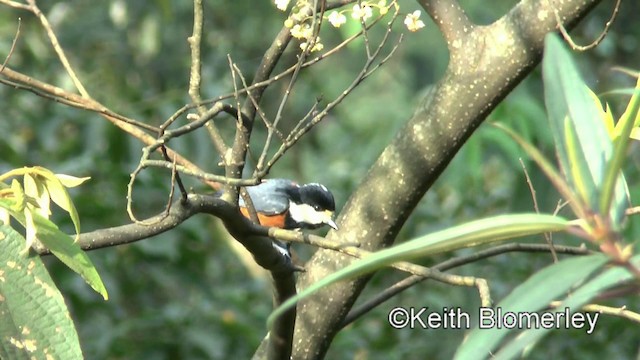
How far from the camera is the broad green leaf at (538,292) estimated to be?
78 cm

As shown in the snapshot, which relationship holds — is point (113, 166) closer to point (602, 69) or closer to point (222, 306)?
point (222, 306)

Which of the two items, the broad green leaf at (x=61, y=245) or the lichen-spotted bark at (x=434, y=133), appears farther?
the lichen-spotted bark at (x=434, y=133)

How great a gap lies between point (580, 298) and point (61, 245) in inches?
25.6

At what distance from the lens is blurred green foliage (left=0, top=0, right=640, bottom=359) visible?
3262 mm

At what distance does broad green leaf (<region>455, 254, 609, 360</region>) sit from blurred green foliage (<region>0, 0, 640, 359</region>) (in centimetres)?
195

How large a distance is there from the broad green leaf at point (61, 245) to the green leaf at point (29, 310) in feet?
0.08

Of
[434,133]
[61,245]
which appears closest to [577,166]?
[61,245]

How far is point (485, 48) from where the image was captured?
1.81 m

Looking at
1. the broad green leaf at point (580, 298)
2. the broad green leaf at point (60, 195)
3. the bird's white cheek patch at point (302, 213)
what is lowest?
the broad green leaf at point (580, 298)

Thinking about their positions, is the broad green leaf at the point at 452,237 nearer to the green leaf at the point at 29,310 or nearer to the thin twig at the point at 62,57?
the green leaf at the point at 29,310

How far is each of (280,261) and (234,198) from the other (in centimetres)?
13

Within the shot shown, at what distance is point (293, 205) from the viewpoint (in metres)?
3.40

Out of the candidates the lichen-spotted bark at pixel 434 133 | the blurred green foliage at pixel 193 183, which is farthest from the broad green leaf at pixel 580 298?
the blurred green foliage at pixel 193 183

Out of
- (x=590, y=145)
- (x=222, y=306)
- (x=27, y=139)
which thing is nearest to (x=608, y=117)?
(x=590, y=145)
